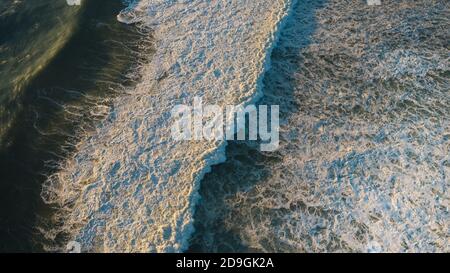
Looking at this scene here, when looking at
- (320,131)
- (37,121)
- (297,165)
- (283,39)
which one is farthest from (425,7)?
(37,121)

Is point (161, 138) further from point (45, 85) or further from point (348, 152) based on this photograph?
point (348, 152)

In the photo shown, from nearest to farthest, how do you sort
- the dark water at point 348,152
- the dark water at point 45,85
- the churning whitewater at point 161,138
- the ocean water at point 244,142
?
the dark water at point 348,152, the ocean water at point 244,142, the churning whitewater at point 161,138, the dark water at point 45,85

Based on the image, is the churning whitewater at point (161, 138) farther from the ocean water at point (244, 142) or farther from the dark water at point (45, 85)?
the dark water at point (45, 85)

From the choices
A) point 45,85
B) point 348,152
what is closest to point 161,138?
point 45,85

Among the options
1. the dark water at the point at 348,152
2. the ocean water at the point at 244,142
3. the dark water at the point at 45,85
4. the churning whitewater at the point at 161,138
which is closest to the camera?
the dark water at the point at 348,152
